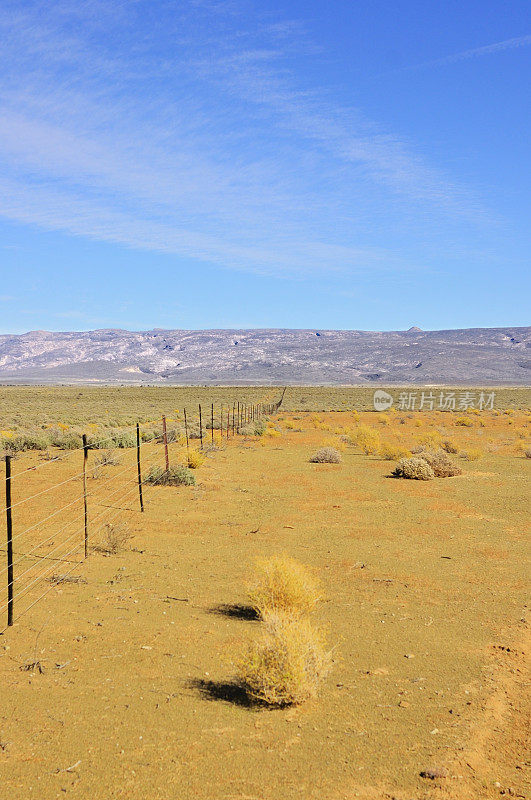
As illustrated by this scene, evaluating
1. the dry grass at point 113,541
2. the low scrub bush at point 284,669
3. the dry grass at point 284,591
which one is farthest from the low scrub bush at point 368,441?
the low scrub bush at point 284,669

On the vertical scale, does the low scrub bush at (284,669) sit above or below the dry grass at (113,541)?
above

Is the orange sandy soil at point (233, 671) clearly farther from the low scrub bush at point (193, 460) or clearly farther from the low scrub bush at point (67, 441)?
the low scrub bush at point (67, 441)

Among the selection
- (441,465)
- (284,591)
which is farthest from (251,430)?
(284,591)

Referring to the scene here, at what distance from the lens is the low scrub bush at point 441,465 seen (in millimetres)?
19891

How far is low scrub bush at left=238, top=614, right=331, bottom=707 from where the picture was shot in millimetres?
5562

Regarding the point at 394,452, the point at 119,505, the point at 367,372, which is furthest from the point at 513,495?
the point at 367,372

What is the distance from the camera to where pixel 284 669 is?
560 cm

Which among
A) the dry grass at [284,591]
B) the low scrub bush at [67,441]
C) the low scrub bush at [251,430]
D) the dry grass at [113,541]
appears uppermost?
the dry grass at [284,591]

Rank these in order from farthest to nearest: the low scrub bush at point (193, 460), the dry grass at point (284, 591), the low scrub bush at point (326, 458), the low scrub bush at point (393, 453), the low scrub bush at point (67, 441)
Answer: the low scrub bush at point (67, 441) < the low scrub bush at point (393, 453) < the low scrub bush at point (326, 458) < the low scrub bush at point (193, 460) < the dry grass at point (284, 591)

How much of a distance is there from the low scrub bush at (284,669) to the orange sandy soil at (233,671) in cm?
15

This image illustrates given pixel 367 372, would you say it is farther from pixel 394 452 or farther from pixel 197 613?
pixel 197 613

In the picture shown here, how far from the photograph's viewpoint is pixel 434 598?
28.5ft

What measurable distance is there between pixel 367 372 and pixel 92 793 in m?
196

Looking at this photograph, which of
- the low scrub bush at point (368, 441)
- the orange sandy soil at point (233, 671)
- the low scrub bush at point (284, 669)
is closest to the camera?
the orange sandy soil at point (233, 671)
